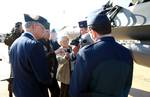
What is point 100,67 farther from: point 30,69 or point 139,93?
point 139,93

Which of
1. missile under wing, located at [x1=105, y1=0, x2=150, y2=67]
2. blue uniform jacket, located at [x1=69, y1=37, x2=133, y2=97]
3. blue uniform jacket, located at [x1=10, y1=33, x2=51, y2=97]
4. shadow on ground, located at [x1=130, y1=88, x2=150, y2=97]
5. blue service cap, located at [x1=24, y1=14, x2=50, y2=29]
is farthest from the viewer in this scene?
shadow on ground, located at [x1=130, y1=88, x2=150, y2=97]

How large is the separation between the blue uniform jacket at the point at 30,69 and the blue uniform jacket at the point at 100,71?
0.75 metres

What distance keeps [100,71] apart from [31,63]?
41.3 inches

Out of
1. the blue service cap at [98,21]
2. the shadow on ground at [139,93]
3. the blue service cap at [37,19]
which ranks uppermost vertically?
the blue service cap at [37,19]

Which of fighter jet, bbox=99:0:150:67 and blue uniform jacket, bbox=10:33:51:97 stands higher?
fighter jet, bbox=99:0:150:67

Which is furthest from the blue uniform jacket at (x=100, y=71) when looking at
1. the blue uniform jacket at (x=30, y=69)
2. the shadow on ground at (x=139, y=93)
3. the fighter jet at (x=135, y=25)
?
the shadow on ground at (x=139, y=93)

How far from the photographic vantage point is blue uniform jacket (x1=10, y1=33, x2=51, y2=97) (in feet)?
14.2

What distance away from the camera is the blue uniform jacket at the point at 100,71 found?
11.8 ft

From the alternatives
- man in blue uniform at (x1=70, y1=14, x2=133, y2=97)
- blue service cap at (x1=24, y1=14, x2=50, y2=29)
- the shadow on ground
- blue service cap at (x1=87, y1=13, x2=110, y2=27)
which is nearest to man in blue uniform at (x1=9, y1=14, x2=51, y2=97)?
blue service cap at (x1=24, y1=14, x2=50, y2=29)

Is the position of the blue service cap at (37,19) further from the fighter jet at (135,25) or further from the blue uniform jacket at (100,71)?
the fighter jet at (135,25)

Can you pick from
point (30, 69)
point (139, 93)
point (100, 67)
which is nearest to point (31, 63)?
point (30, 69)

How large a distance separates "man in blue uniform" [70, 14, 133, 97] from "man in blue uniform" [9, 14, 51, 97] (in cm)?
73

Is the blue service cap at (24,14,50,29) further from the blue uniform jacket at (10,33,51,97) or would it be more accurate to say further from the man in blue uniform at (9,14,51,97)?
the blue uniform jacket at (10,33,51,97)

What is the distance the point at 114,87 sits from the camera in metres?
3.66
